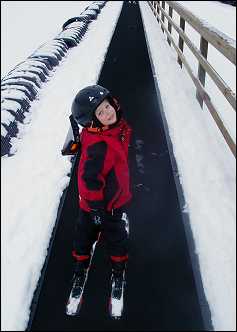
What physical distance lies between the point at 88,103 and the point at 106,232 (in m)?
0.86

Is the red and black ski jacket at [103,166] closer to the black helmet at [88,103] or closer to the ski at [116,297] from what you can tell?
the black helmet at [88,103]

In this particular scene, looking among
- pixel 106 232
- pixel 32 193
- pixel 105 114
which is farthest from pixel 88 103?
pixel 32 193

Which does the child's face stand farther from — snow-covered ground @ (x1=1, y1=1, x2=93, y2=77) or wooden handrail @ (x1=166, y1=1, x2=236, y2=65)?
snow-covered ground @ (x1=1, y1=1, x2=93, y2=77)

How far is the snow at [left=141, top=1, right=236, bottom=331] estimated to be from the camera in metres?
2.63

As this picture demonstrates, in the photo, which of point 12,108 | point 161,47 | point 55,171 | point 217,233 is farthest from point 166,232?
point 161,47

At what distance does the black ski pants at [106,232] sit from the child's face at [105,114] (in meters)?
0.60

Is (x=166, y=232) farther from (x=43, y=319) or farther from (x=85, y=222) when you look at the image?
(x=43, y=319)

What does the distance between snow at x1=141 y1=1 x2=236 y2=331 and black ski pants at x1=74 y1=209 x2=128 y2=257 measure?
621mm

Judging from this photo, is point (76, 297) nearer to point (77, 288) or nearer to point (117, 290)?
point (77, 288)

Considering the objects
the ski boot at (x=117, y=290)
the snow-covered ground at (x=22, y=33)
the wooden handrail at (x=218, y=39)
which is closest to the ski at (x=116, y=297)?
the ski boot at (x=117, y=290)

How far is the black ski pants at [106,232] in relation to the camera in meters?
2.62

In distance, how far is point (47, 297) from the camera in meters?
2.63

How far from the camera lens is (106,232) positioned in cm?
265

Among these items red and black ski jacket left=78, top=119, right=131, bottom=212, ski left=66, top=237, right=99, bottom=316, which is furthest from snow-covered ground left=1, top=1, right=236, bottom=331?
red and black ski jacket left=78, top=119, right=131, bottom=212
